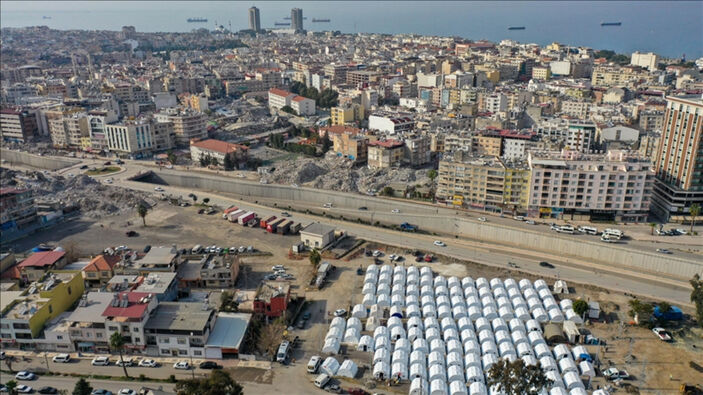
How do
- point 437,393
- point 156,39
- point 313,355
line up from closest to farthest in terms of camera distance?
point 437,393 < point 313,355 < point 156,39

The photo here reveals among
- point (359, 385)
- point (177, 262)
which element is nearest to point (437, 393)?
point (359, 385)

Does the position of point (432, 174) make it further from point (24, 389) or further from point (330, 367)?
point (24, 389)

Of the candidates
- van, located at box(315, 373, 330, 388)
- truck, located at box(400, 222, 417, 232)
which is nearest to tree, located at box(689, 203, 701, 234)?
truck, located at box(400, 222, 417, 232)

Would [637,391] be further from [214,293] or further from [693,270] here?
[214,293]

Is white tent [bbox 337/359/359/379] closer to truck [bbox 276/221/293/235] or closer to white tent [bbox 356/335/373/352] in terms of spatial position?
white tent [bbox 356/335/373/352]

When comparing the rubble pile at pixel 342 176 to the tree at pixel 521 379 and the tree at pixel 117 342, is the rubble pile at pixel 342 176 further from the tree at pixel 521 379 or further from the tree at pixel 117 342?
the tree at pixel 521 379

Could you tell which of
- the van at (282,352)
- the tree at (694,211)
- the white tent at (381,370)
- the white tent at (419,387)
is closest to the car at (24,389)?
the van at (282,352)
